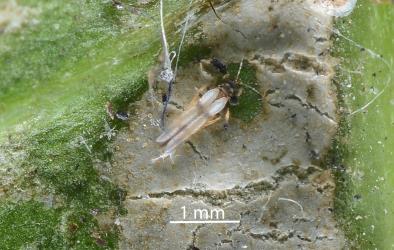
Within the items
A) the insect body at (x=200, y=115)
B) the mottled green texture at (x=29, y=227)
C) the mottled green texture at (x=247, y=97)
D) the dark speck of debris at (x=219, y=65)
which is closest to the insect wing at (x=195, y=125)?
the insect body at (x=200, y=115)

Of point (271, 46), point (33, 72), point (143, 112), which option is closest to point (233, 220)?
point (143, 112)

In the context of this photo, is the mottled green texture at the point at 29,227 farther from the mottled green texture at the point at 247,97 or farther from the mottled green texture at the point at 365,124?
the mottled green texture at the point at 365,124

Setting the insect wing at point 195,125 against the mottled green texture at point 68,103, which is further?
the mottled green texture at point 68,103

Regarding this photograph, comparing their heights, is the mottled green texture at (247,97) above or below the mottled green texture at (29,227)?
above

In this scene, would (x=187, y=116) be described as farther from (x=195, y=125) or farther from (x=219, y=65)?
(x=219, y=65)

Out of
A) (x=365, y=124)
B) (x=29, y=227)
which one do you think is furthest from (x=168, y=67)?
(x=29, y=227)

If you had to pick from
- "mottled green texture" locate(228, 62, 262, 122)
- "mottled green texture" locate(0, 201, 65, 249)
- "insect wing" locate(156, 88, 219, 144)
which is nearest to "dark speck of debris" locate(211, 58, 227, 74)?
"mottled green texture" locate(228, 62, 262, 122)

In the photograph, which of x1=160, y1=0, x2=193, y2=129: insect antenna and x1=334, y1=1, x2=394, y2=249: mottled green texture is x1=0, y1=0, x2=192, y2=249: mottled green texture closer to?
x1=160, y1=0, x2=193, y2=129: insect antenna
